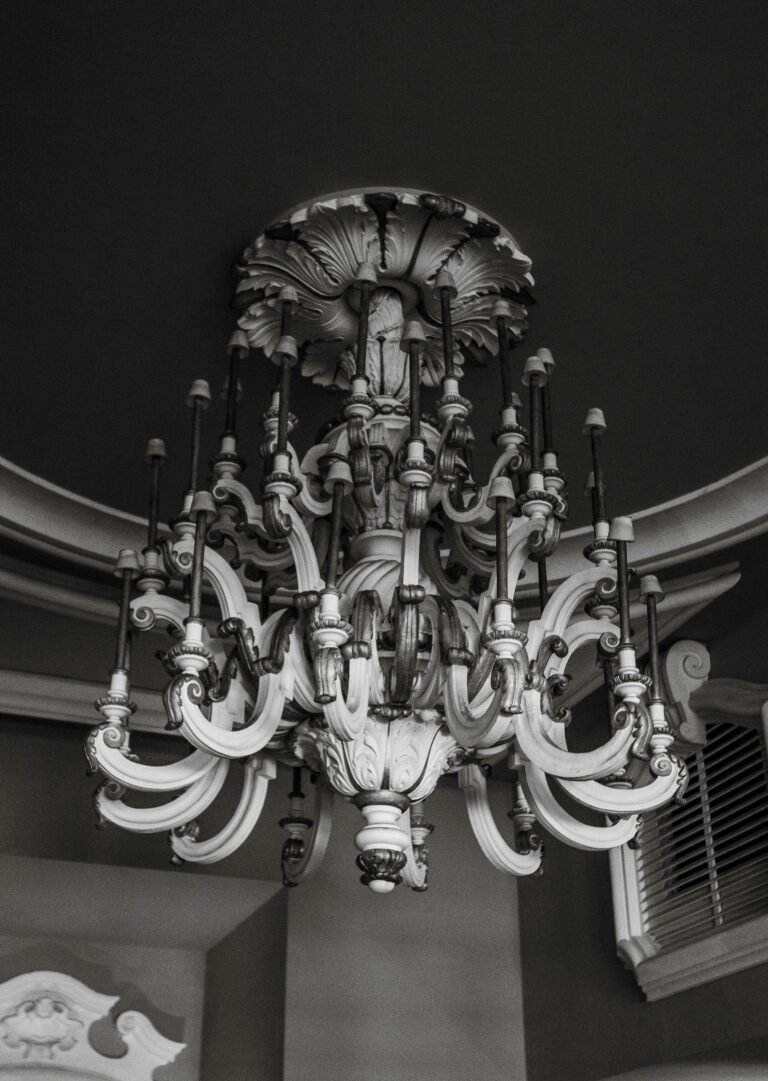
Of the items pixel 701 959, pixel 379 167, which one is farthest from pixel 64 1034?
pixel 379 167

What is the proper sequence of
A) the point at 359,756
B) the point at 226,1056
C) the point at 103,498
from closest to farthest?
the point at 359,756, the point at 103,498, the point at 226,1056

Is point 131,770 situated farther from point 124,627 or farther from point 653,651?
point 653,651

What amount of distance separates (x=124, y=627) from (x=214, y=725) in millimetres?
335

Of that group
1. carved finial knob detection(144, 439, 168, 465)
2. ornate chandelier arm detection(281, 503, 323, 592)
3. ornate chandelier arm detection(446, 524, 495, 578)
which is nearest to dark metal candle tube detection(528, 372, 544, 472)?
ornate chandelier arm detection(446, 524, 495, 578)

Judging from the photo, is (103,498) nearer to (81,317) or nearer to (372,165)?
(81,317)

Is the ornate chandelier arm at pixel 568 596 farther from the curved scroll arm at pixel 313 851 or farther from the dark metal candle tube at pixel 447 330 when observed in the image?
the curved scroll arm at pixel 313 851

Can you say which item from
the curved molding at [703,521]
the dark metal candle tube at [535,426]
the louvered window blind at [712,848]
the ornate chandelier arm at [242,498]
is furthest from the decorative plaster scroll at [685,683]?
the ornate chandelier arm at [242,498]

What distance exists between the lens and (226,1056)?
459 cm

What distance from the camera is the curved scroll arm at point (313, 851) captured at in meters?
2.68

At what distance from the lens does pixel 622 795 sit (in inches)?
92.0

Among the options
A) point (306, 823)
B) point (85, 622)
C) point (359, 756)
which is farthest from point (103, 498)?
point (359, 756)

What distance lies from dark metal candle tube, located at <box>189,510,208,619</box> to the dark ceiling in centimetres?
77

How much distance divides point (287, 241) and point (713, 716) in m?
2.28

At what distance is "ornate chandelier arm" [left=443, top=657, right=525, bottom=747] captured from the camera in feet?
7.20
